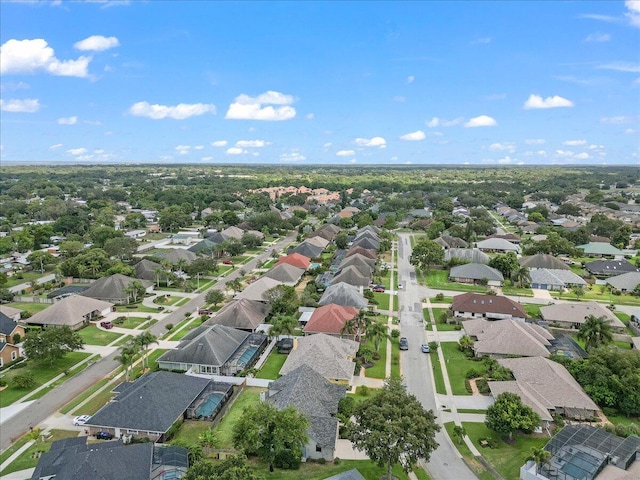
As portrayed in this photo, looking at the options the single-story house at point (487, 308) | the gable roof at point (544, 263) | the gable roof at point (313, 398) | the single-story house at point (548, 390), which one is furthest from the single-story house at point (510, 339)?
the gable roof at point (544, 263)

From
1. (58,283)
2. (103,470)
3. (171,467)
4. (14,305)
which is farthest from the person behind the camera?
(58,283)

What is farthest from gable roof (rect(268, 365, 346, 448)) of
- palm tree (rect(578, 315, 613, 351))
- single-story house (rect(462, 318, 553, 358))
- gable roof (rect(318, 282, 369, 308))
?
palm tree (rect(578, 315, 613, 351))

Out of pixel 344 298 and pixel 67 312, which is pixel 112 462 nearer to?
pixel 67 312

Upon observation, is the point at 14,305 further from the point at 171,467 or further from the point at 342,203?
the point at 342,203

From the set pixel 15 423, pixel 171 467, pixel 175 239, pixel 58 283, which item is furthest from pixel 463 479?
pixel 175 239

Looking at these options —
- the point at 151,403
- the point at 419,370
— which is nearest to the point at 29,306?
the point at 151,403
